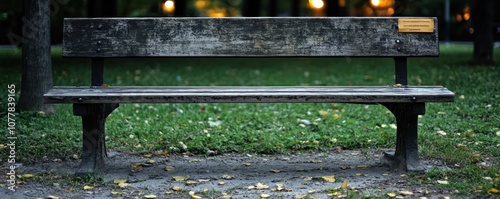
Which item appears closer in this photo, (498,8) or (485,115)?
(485,115)

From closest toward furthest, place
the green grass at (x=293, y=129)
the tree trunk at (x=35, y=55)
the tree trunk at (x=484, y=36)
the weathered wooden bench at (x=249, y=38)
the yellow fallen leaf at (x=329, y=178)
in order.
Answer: the yellow fallen leaf at (x=329, y=178) < the weathered wooden bench at (x=249, y=38) < the green grass at (x=293, y=129) < the tree trunk at (x=35, y=55) < the tree trunk at (x=484, y=36)

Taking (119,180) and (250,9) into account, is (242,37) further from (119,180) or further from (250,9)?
(250,9)

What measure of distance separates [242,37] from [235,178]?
1.22 metres

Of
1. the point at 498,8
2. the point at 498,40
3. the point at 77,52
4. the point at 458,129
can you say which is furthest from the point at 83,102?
the point at 498,40

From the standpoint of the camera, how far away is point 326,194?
14.5 feet

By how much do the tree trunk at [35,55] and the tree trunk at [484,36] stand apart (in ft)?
27.6

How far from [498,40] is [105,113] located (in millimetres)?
24300

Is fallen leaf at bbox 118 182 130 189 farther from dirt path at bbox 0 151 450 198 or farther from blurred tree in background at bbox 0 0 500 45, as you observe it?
blurred tree in background at bbox 0 0 500 45

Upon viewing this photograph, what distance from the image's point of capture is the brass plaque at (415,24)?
5.40 metres

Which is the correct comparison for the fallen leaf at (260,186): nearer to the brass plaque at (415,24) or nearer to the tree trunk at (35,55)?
the brass plaque at (415,24)

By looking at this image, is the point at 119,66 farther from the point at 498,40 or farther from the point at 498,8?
the point at 498,40

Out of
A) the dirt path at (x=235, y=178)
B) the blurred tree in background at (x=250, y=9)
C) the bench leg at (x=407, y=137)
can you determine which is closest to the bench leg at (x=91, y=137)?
the dirt path at (x=235, y=178)

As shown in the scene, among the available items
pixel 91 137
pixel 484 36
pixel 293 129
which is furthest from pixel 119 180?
pixel 484 36

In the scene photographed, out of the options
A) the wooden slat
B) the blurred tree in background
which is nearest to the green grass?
the wooden slat
